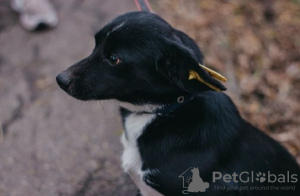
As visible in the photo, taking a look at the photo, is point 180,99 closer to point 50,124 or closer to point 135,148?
point 135,148

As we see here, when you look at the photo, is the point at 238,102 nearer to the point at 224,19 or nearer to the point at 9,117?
the point at 224,19

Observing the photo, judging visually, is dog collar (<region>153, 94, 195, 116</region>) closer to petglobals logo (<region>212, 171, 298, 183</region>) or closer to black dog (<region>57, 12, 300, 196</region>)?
black dog (<region>57, 12, 300, 196</region>)

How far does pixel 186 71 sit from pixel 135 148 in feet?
1.84

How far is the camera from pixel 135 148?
7.59 feet

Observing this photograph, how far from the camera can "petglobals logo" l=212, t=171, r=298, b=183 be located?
2.20 meters

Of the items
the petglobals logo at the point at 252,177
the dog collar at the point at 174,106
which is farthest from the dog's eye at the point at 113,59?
the petglobals logo at the point at 252,177

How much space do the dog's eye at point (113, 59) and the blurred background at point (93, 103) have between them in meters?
0.47

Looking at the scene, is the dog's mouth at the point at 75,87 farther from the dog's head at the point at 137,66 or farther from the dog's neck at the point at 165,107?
the dog's neck at the point at 165,107

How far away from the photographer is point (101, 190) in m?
2.86

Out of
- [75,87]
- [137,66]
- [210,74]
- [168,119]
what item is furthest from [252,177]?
[75,87]

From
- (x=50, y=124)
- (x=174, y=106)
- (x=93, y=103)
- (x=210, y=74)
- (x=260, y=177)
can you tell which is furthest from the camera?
(x=93, y=103)

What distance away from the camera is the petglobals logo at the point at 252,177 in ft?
7.22

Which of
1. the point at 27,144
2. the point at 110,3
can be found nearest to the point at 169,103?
the point at 27,144

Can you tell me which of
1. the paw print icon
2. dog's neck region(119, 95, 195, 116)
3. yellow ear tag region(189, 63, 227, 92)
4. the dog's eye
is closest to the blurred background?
dog's neck region(119, 95, 195, 116)
